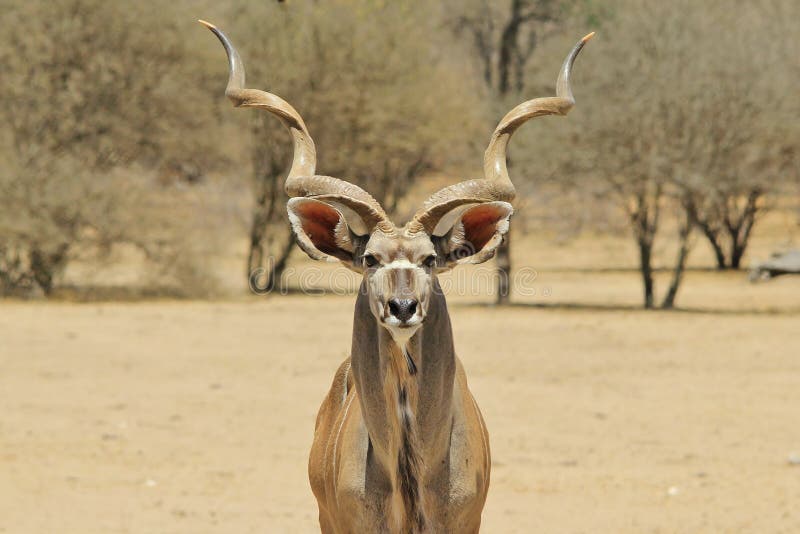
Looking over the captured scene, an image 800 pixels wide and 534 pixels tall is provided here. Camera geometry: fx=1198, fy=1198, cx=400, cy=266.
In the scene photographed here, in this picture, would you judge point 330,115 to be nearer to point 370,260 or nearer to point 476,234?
point 476,234

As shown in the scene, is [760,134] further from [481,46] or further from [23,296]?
[23,296]

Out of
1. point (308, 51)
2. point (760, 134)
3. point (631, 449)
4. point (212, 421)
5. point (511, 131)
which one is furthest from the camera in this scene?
point (308, 51)

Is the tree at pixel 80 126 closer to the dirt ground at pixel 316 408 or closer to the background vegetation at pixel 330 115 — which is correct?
the background vegetation at pixel 330 115

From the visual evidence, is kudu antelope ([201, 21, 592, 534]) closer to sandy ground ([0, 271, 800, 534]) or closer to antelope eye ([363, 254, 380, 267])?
antelope eye ([363, 254, 380, 267])

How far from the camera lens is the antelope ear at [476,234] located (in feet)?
13.9

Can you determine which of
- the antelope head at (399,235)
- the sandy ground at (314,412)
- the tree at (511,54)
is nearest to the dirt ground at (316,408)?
the sandy ground at (314,412)

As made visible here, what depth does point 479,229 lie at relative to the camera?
432cm

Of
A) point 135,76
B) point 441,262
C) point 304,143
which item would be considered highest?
point 135,76

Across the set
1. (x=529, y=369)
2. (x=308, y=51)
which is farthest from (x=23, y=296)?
(x=529, y=369)

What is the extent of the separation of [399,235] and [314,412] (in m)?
7.78

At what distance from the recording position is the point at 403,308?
384 cm

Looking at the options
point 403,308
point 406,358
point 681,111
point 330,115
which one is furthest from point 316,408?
point 330,115

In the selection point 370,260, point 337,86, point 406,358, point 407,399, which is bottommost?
point 407,399

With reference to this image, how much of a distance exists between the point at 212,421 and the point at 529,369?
484 cm
